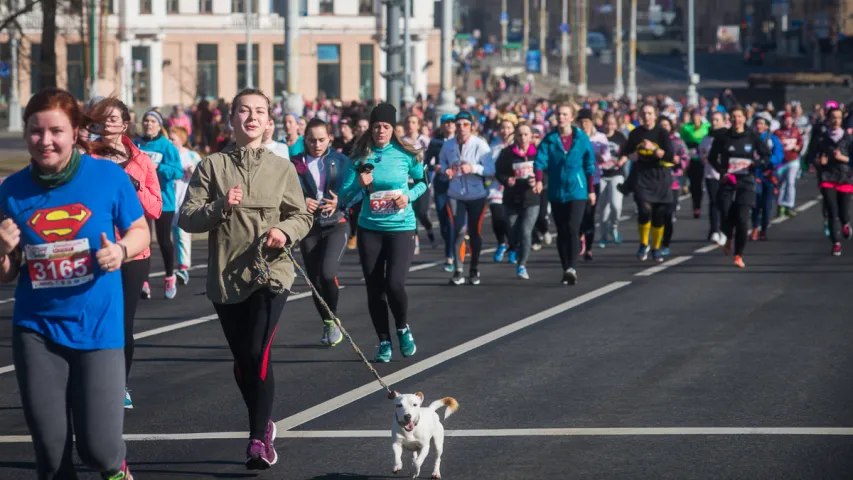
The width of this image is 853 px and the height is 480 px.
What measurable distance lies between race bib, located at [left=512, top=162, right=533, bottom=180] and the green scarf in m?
12.2

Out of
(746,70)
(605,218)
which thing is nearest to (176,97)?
(746,70)

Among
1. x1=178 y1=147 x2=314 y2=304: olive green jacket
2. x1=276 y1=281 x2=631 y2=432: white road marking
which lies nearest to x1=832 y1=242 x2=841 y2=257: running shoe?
x1=276 y1=281 x2=631 y2=432: white road marking

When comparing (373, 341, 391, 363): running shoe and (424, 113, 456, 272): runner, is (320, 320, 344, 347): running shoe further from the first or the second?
(424, 113, 456, 272): runner

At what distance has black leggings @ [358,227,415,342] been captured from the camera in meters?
11.4

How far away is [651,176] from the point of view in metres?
19.5

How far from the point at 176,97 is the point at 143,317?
73245mm

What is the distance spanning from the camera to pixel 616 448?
838 centimetres

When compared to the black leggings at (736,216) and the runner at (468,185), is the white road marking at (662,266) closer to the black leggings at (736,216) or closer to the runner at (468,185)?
the black leggings at (736,216)

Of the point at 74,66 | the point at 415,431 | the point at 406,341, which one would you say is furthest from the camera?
Answer: the point at 74,66

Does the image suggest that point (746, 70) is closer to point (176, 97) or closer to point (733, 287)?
point (176, 97)

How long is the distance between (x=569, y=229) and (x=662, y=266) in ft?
8.23

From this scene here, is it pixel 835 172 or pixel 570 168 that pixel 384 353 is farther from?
pixel 835 172

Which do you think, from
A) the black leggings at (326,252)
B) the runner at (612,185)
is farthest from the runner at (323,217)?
the runner at (612,185)

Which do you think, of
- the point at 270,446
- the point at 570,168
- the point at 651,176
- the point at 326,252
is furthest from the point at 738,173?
the point at 270,446
